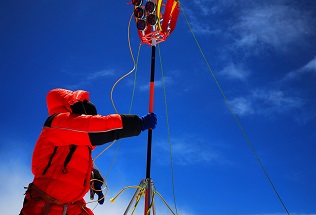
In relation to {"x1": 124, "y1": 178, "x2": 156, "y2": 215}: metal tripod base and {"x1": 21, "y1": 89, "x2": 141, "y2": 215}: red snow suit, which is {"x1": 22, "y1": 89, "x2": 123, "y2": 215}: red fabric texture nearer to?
{"x1": 21, "y1": 89, "x2": 141, "y2": 215}: red snow suit

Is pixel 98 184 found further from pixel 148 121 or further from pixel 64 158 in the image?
pixel 148 121

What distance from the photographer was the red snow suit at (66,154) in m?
4.65

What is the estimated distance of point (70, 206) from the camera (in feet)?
16.3

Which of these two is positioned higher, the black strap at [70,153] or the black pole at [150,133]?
the black pole at [150,133]

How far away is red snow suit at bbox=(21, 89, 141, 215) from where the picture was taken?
4.65m

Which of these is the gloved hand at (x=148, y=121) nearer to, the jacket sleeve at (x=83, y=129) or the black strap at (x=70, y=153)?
the jacket sleeve at (x=83, y=129)

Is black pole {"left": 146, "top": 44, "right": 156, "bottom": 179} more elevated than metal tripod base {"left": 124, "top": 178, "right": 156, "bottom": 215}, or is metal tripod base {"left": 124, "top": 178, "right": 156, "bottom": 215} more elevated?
black pole {"left": 146, "top": 44, "right": 156, "bottom": 179}

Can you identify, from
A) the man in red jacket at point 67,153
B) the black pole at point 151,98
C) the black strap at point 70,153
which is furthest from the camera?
the black pole at point 151,98

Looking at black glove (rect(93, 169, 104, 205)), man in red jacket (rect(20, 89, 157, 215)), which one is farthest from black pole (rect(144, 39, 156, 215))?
man in red jacket (rect(20, 89, 157, 215))

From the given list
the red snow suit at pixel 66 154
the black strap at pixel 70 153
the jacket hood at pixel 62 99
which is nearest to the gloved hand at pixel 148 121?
the red snow suit at pixel 66 154

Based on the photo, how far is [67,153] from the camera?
4.84 m

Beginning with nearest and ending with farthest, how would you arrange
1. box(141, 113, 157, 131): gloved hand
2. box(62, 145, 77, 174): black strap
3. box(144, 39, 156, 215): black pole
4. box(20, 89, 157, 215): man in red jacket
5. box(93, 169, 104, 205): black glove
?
box(20, 89, 157, 215): man in red jacket
box(62, 145, 77, 174): black strap
box(141, 113, 157, 131): gloved hand
box(144, 39, 156, 215): black pole
box(93, 169, 104, 205): black glove

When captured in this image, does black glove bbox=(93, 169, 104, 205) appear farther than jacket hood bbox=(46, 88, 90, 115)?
Yes

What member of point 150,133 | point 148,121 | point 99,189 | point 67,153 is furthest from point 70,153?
point 150,133
